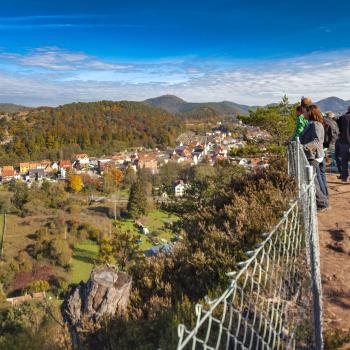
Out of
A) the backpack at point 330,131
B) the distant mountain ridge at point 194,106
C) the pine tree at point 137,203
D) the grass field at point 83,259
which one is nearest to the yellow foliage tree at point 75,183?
the pine tree at point 137,203

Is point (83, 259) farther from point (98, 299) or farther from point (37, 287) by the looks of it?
point (98, 299)

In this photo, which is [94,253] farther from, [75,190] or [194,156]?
[194,156]

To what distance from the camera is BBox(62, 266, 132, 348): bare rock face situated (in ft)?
11.8

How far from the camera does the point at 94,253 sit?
33.3 m

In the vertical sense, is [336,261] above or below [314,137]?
below

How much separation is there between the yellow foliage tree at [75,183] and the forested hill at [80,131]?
2764 cm

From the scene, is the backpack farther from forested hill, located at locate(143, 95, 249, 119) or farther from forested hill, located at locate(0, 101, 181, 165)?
forested hill, located at locate(143, 95, 249, 119)

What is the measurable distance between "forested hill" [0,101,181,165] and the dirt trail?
3443 inches

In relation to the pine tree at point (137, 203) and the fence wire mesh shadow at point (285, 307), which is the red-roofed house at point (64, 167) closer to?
the pine tree at point (137, 203)

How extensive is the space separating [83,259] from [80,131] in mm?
65985

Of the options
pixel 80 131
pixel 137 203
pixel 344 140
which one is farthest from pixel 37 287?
pixel 80 131

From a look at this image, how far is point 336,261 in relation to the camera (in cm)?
366

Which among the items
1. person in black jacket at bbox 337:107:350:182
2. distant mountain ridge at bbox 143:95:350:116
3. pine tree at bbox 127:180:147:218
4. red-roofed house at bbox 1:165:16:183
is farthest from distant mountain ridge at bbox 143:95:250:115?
person in black jacket at bbox 337:107:350:182

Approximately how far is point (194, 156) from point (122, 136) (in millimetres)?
26974
